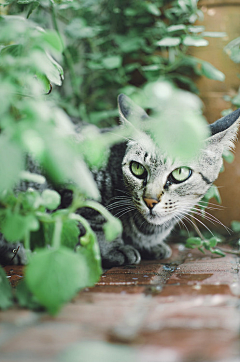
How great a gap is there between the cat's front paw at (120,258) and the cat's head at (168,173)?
0.17m

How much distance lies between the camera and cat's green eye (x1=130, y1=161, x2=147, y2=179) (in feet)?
4.28

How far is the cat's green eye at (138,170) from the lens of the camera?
130 cm

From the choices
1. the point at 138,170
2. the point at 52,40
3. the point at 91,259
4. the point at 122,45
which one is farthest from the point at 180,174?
the point at 122,45

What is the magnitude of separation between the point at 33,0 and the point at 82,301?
3.57ft

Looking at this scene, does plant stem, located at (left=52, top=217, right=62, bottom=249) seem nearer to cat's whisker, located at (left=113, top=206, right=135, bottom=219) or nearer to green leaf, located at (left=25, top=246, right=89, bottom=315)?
green leaf, located at (left=25, top=246, right=89, bottom=315)

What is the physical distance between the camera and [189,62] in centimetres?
179

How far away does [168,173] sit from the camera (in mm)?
1252

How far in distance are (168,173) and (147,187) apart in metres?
0.10

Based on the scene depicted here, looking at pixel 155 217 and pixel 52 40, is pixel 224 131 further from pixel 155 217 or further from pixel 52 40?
pixel 52 40

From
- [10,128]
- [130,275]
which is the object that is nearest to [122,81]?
[130,275]

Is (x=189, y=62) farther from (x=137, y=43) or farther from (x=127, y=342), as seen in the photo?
(x=127, y=342)

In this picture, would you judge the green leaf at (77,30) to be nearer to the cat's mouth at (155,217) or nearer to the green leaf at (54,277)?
the cat's mouth at (155,217)

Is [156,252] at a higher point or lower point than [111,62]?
lower

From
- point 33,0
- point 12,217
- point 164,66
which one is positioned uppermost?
point 33,0
